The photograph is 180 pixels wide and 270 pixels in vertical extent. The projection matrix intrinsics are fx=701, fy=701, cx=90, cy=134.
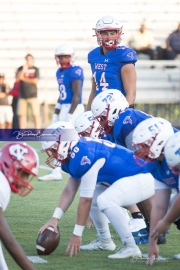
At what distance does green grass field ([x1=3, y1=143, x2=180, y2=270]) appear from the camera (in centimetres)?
446

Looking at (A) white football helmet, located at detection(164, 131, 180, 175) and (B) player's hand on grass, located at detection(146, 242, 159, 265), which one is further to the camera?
(B) player's hand on grass, located at detection(146, 242, 159, 265)

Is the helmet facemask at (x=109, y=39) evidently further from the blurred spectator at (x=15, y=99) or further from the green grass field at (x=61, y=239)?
the blurred spectator at (x=15, y=99)

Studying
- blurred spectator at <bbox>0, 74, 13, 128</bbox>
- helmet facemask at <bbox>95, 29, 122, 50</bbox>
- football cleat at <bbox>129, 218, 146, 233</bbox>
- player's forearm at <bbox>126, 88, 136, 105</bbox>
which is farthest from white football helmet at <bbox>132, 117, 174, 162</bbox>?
blurred spectator at <bbox>0, 74, 13, 128</bbox>

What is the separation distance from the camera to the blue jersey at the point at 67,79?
977cm

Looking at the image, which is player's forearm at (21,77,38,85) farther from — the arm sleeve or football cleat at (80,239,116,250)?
the arm sleeve

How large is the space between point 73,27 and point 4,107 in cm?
419

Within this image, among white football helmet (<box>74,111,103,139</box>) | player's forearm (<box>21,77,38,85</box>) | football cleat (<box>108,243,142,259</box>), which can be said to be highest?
white football helmet (<box>74,111,103,139</box>)

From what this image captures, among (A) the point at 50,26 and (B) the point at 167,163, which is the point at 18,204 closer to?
(B) the point at 167,163

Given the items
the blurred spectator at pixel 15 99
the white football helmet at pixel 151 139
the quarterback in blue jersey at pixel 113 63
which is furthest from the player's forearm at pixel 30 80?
the white football helmet at pixel 151 139

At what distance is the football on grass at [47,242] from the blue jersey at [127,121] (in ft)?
3.43

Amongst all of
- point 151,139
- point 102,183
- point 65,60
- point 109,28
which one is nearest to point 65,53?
point 65,60

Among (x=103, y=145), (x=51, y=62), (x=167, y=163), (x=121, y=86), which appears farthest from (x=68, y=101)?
(x=51, y=62)

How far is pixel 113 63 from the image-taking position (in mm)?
6254

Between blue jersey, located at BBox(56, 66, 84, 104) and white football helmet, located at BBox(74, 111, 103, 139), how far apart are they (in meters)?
4.14
